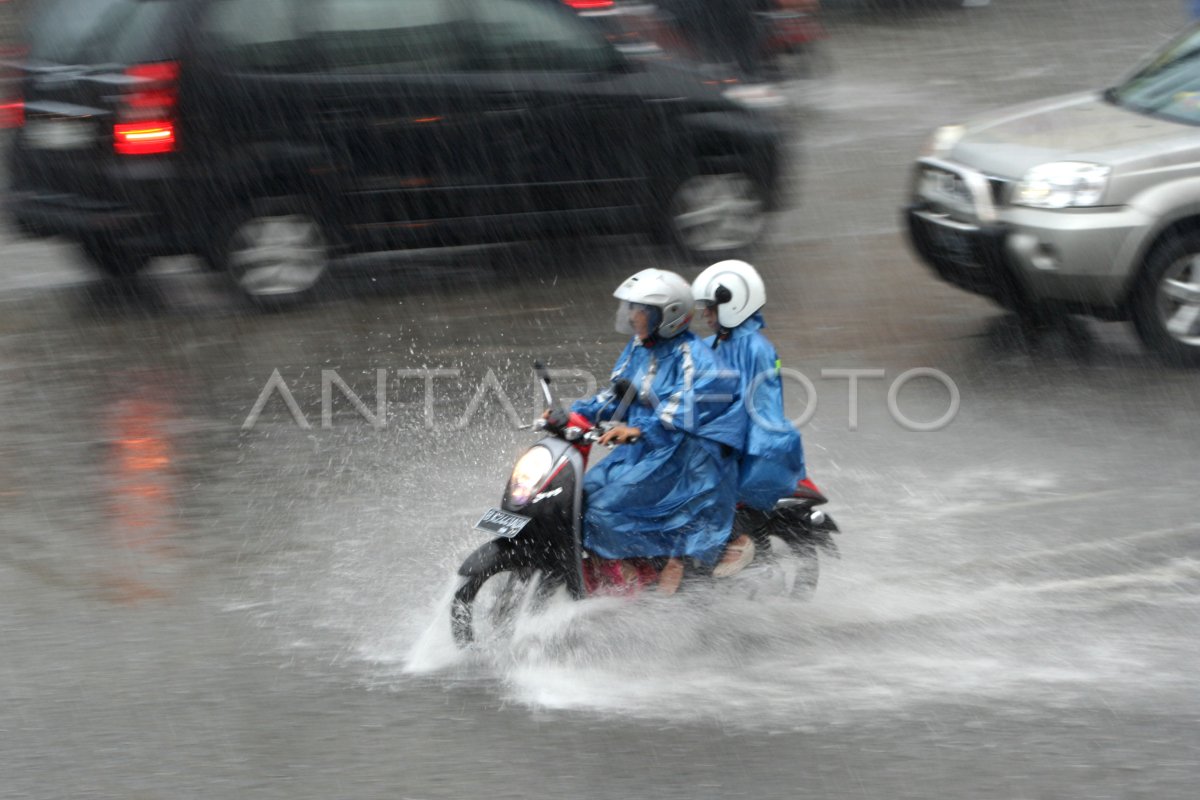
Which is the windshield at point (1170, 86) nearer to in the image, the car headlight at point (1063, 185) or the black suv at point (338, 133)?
the car headlight at point (1063, 185)

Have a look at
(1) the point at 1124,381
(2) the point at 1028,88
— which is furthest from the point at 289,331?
(2) the point at 1028,88

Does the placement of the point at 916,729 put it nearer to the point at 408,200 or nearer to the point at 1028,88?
the point at 408,200

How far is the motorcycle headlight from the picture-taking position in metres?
5.78

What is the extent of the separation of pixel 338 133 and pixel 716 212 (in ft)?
9.11

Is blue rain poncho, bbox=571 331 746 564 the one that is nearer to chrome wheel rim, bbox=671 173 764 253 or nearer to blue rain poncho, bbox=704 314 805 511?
blue rain poncho, bbox=704 314 805 511

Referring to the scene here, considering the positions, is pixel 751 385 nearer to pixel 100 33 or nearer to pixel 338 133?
pixel 338 133

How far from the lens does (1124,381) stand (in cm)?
931

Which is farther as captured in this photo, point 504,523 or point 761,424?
point 761,424

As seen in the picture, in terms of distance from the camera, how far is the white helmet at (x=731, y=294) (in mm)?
6070

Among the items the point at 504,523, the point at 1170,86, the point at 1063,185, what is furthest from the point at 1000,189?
the point at 504,523

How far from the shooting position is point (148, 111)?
10000 millimetres

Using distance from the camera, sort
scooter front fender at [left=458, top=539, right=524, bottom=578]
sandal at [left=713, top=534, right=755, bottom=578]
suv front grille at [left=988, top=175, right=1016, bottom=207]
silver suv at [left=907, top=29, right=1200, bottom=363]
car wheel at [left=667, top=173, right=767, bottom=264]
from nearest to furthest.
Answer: scooter front fender at [left=458, top=539, right=524, bottom=578], sandal at [left=713, top=534, right=755, bottom=578], silver suv at [left=907, top=29, right=1200, bottom=363], suv front grille at [left=988, top=175, right=1016, bottom=207], car wheel at [left=667, top=173, right=767, bottom=264]

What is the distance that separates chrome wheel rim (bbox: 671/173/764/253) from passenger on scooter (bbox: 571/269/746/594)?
5643 mm

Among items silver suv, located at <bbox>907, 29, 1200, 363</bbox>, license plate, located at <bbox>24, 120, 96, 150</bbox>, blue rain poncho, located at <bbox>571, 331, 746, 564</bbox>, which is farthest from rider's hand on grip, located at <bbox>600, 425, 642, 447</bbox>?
license plate, located at <bbox>24, 120, 96, 150</bbox>
